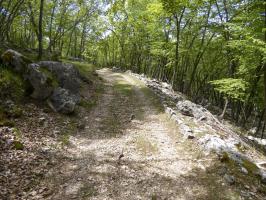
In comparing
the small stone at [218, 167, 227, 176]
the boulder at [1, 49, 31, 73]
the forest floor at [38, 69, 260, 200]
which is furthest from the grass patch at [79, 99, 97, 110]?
the small stone at [218, 167, 227, 176]

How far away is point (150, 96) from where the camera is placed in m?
18.2

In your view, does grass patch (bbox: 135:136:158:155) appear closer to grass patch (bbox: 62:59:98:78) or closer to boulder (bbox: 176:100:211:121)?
boulder (bbox: 176:100:211:121)

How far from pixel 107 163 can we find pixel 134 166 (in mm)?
907

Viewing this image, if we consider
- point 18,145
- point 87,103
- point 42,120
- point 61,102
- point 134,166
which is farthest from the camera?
point 87,103

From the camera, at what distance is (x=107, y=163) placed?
8039 millimetres

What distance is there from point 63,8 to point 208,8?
18.6 meters

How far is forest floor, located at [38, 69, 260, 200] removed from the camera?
6602 mm

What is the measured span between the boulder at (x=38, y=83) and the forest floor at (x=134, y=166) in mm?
2138

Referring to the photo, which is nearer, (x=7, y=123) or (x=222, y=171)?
(x=222, y=171)

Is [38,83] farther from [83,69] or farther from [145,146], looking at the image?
[83,69]

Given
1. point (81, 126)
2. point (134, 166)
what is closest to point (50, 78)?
point (81, 126)

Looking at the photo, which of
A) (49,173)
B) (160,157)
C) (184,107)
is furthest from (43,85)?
(184,107)

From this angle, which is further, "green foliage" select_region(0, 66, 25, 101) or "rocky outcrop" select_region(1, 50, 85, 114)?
"rocky outcrop" select_region(1, 50, 85, 114)

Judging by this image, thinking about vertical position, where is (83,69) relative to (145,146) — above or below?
above
